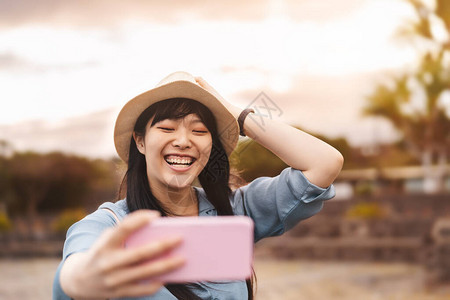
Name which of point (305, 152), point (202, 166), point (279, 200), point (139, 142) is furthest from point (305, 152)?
point (139, 142)

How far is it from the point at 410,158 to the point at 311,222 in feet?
58.4

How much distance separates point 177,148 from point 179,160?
33mm

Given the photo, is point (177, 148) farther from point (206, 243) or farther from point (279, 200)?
point (206, 243)

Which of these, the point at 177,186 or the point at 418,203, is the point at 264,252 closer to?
the point at 418,203

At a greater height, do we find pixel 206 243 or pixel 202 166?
pixel 202 166

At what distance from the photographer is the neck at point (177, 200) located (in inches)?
57.7

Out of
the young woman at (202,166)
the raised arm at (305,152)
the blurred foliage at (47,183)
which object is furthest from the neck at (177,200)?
the blurred foliage at (47,183)

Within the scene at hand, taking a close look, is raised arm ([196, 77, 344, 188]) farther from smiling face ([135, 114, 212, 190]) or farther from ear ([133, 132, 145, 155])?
ear ([133, 132, 145, 155])

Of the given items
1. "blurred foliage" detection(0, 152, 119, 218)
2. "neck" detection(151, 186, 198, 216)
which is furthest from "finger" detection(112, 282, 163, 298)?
"blurred foliage" detection(0, 152, 119, 218)

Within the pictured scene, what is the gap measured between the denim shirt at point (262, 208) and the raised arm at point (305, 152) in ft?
0.08

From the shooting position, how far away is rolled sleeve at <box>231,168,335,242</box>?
1.46 metres

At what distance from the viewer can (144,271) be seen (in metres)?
0.82

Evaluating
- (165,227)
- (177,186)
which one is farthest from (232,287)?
(165,227)

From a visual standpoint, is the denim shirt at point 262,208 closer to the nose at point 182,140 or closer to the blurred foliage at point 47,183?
the nose at point 182,140
